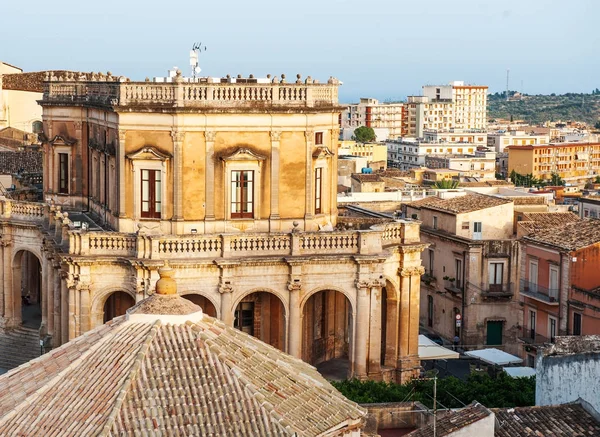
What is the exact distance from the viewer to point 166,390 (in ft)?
69.2

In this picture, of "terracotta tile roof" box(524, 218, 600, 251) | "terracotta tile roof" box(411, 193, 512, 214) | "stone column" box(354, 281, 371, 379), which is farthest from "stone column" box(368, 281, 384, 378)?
"terracotta tile roof" box(411, 193, 512, 214)

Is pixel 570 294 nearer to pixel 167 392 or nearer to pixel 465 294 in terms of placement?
pixel 465 294

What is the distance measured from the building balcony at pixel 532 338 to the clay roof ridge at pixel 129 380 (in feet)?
119

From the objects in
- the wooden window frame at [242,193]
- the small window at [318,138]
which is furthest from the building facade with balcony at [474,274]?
the wooden window frame at [242,193]

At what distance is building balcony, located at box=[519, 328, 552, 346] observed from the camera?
56.0 metres

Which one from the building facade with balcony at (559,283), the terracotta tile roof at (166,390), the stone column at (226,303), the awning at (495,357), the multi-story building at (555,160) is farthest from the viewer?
the multi-story building at (555,160)

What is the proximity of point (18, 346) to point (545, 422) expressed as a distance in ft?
86.1

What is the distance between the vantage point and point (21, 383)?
22516 millimetres

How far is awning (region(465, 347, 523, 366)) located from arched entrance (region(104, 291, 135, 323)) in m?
18.4

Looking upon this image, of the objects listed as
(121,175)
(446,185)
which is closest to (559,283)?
(121,175)

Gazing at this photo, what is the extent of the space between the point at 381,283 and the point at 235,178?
21.0ft

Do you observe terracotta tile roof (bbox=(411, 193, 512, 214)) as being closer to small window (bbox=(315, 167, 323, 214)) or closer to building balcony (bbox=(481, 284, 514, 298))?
building balcony (bbox=(481, 284, 514, 298))

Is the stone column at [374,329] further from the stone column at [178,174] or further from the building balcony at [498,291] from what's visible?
the building balcony at [498,291]

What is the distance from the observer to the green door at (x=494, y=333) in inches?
2525
